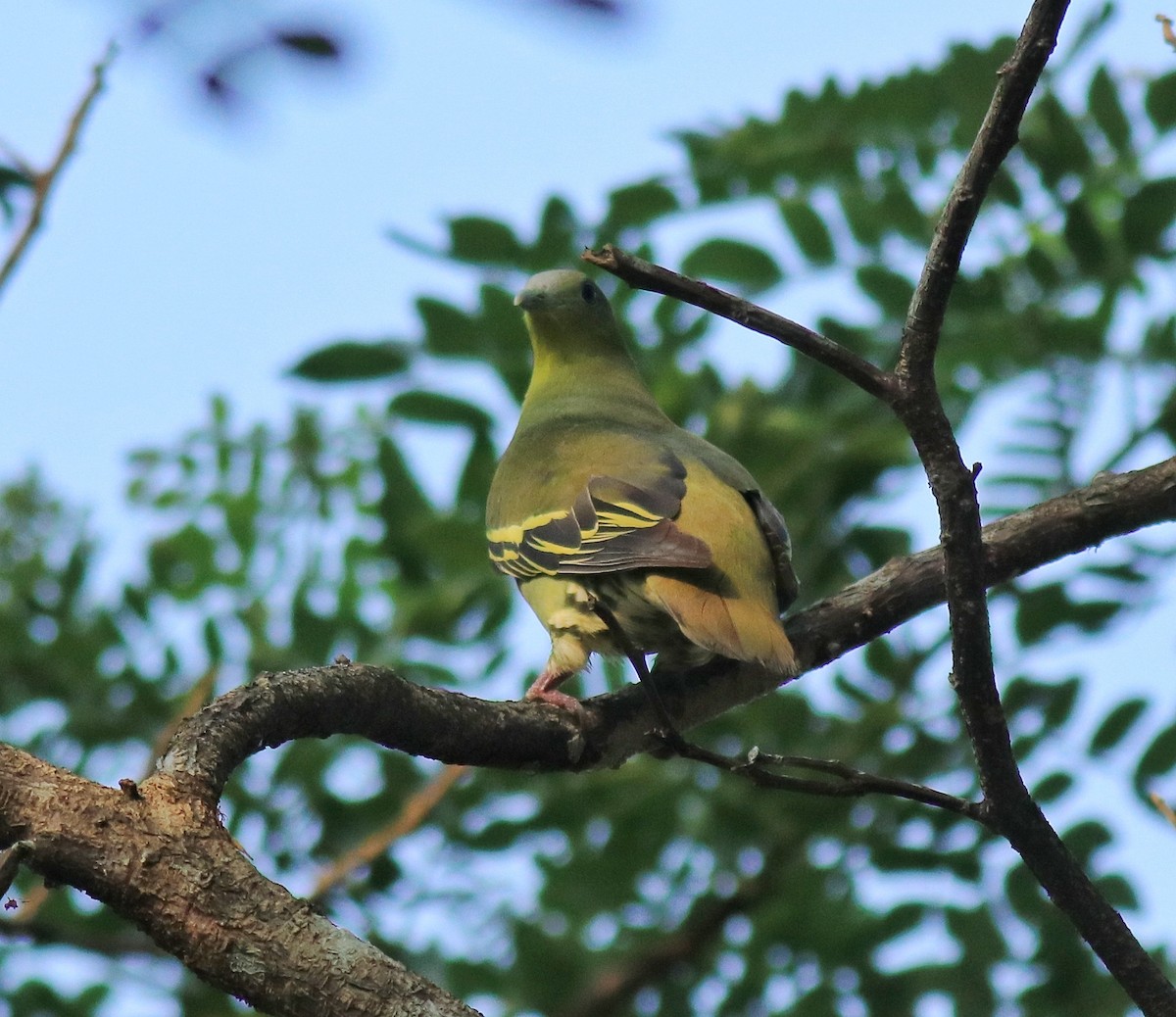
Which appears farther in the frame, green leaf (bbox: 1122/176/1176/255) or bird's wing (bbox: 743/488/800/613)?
green leaf (bbox: 1122/176/1176/255)

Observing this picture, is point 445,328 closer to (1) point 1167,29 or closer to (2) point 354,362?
(2) point 354,362

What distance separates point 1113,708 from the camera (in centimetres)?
440

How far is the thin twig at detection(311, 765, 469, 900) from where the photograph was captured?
398cm

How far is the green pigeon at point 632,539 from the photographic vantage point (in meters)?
3.41

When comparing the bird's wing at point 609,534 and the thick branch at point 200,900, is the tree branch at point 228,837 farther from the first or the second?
the bird's wing at point 609,534

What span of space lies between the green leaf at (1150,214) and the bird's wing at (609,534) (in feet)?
4.79

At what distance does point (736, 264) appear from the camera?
4684 millimetres

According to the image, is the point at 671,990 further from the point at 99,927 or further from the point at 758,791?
the point at 99,927

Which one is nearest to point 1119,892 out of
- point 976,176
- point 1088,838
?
point 1088,838

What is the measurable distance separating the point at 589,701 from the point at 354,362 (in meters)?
1.68

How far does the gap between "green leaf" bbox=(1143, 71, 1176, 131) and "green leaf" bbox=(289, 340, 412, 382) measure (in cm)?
230

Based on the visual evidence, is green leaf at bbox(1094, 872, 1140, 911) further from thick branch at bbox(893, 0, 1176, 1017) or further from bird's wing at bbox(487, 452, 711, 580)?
thick branch at bbox(893, 0, 1176, 1017)

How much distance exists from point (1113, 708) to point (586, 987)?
1855 mm

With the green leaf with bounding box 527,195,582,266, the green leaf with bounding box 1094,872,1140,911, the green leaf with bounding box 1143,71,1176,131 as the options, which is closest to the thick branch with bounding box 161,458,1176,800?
the green leaf with bounding box 1094,872,1140,911
